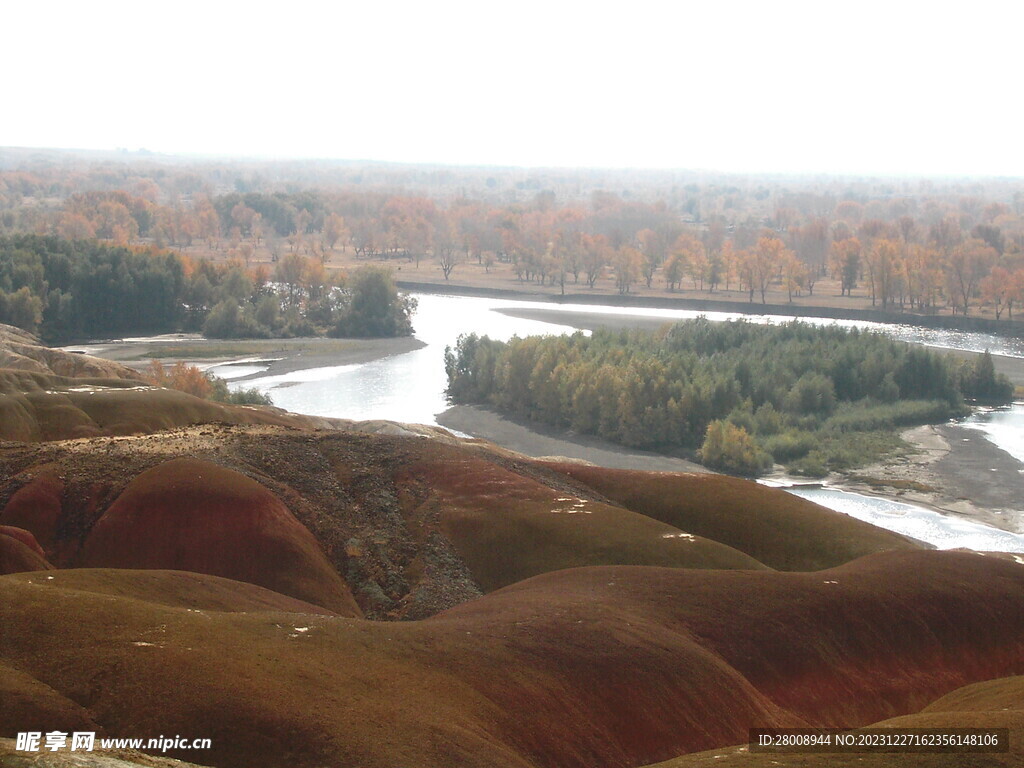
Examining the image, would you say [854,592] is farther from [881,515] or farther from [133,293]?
[133,293]

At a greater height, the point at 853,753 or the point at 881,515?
the point at 853,753

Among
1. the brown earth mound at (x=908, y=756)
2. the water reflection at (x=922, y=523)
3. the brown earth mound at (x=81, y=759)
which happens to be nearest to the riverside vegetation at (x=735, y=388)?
the water reflection at (x=922, y=523)

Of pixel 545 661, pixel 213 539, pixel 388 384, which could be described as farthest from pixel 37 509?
pixel 388 384

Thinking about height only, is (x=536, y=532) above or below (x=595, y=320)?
above

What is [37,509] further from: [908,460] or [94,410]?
[908,460]

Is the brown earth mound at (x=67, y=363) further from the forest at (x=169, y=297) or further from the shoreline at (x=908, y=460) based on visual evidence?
the forest at (x=169, y=297)

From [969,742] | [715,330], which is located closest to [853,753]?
[969,742]
